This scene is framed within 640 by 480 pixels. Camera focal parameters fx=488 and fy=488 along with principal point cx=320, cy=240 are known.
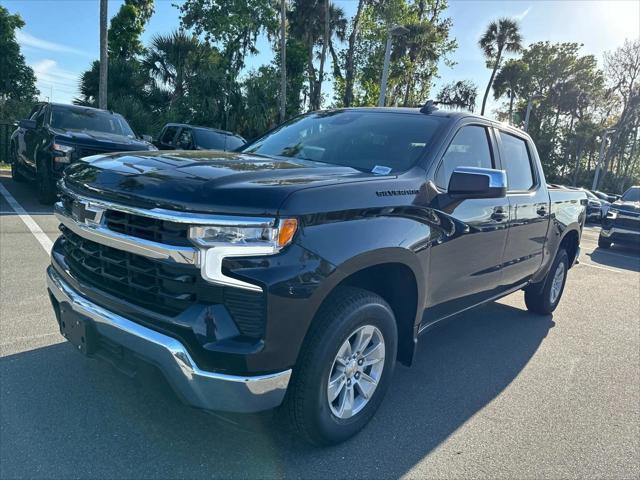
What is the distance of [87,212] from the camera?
2.47 meters

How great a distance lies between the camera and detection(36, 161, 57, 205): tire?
846 cm

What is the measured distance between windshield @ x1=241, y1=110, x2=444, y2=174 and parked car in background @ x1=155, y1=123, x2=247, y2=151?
23.3 feet

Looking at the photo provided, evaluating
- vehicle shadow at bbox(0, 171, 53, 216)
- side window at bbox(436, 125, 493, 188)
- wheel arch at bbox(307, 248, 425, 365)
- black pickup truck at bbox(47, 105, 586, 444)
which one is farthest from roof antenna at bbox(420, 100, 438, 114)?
vehicle shadow at bbox(0, 171, 53, 216)

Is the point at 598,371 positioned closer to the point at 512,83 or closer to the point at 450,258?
the point at 450,258

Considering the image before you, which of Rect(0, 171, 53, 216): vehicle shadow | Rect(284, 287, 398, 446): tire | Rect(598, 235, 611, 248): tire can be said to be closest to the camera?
Rect(284, 287, 398, 446): tire

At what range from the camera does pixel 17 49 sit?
2900 cm

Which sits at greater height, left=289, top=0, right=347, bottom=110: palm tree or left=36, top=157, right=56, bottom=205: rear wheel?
left=289, top=0, right=347, bottom=110: palm tree

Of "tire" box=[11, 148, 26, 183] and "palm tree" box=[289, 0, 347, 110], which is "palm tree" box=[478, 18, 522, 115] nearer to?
"palm tree" box=[289, 0, 347, 110]

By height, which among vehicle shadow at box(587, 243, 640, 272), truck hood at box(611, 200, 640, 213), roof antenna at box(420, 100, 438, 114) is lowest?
vehicle shadow at box(587, 243, 640, 272)

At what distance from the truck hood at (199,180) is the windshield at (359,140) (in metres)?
0.34

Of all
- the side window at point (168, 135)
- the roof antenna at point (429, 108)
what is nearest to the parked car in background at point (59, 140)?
the side window at point (168, 135)

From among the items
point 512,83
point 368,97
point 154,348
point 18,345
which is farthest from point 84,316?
point 512,83

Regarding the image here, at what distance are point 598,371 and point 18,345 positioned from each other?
15.1ft

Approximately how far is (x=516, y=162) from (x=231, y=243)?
325 centimetres
